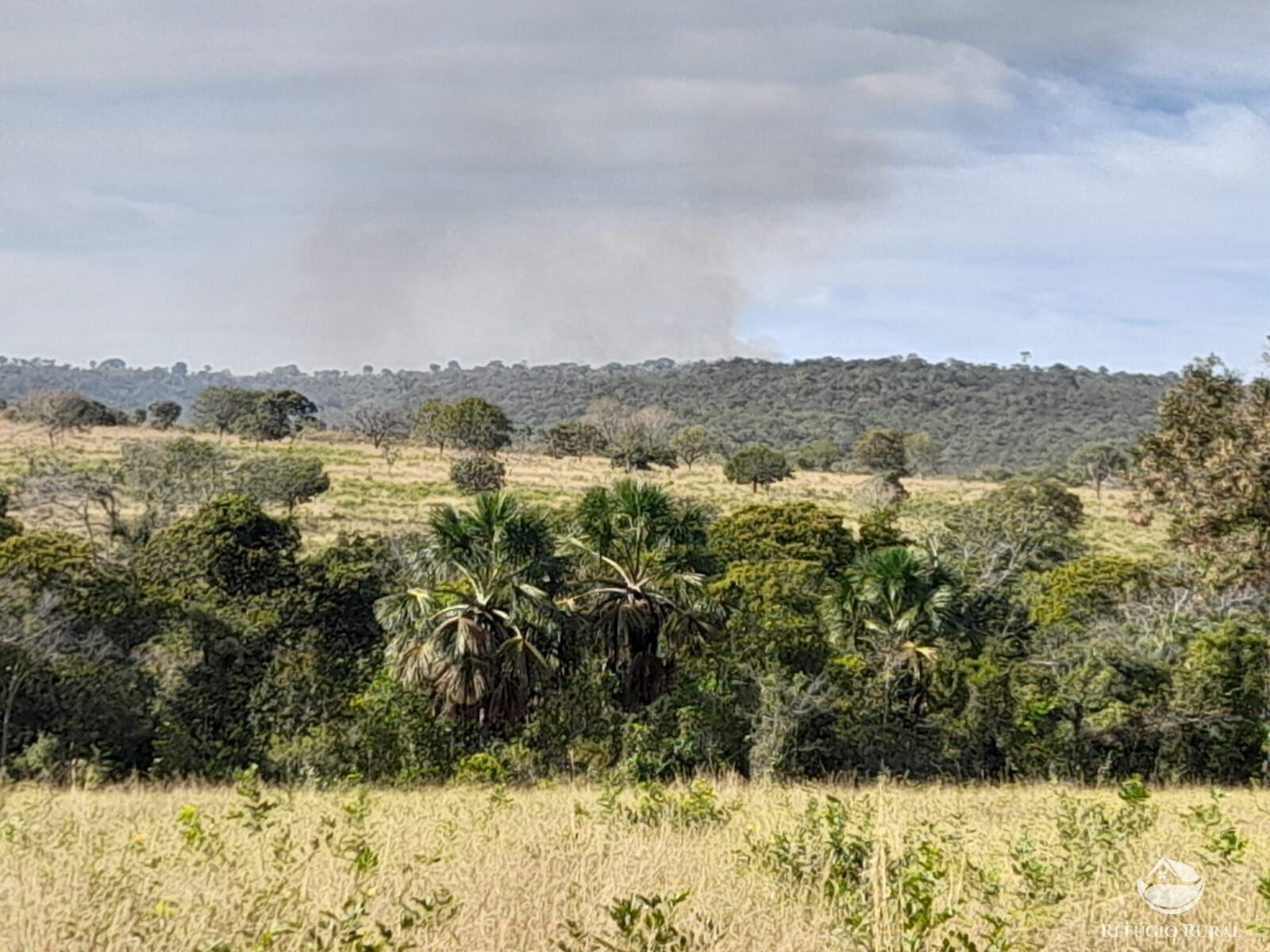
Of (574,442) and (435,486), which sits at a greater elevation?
(574,442)

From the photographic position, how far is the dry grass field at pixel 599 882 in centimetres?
451

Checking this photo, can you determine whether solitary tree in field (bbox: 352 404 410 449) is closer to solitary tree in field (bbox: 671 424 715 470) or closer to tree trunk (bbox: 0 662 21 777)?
solitary tree in field (bbox: 671 424 715 470)

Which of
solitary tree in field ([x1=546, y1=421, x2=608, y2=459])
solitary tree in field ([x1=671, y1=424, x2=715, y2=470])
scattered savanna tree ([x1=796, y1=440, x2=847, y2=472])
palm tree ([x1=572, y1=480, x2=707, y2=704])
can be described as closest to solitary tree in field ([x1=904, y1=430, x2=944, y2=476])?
scattered savanna tree ([x1=796, y1=440, x2=847, y2=472])

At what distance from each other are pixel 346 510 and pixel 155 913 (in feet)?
168

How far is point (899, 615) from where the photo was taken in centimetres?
2744

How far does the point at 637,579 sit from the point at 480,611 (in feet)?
11.0

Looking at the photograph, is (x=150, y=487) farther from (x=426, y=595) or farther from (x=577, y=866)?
(x=577, y=866)

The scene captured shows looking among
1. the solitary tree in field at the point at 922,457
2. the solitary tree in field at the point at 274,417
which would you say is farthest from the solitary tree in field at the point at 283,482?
the solitary tree in field at the point at 922,457

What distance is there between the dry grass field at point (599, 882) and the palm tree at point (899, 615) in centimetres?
1877

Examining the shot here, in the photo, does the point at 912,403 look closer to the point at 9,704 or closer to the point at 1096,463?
the point at 1096,463

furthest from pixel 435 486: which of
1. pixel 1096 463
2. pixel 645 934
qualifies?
pixel 645 934

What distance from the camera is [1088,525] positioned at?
60062 millimetres

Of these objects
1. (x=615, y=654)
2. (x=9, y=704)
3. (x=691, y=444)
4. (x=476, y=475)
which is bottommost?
(x=9, y=704)

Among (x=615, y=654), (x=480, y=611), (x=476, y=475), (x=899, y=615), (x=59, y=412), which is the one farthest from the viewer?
(x=59, y=412)
